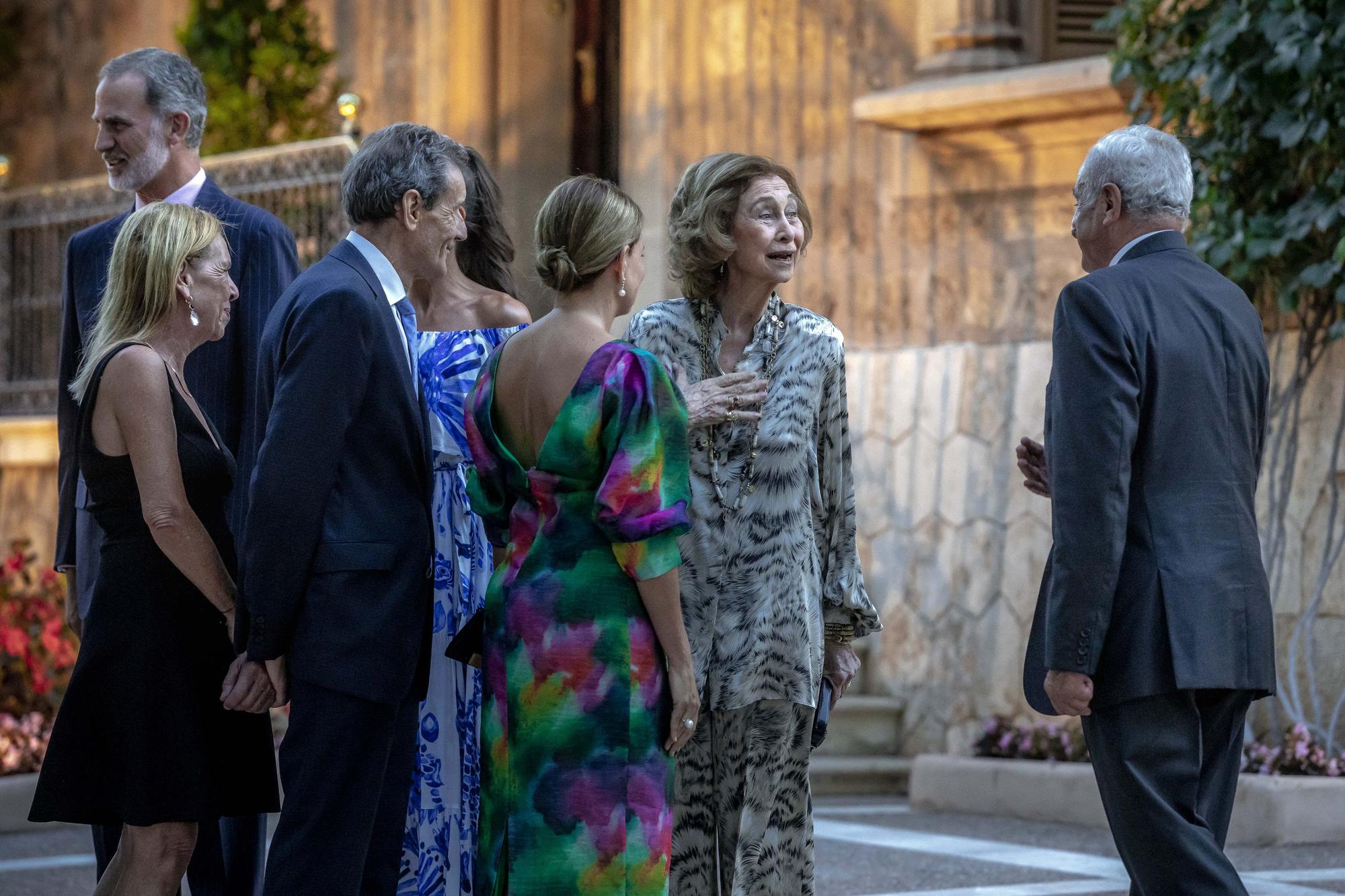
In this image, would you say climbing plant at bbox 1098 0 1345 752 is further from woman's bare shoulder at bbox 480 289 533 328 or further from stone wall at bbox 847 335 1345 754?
woman's bare shoulder at bbox 480 289 533 328

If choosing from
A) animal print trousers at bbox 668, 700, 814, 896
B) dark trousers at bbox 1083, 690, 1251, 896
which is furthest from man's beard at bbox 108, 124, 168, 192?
dark trousers at bbox 1083, 690, 1251, 896

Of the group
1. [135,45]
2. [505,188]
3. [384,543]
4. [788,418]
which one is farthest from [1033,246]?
[135,45]

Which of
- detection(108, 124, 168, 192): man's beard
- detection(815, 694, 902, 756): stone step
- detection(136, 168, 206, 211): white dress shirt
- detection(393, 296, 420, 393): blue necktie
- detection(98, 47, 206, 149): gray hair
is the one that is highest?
detection(98, 47, 206, 149): gray hair

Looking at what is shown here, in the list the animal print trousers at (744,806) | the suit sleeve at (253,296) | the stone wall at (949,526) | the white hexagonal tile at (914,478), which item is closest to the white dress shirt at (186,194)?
the suit sleeve at (253,296)

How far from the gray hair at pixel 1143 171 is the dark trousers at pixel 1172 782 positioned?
0.95m

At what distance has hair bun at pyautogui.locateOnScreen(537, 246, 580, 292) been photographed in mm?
3438

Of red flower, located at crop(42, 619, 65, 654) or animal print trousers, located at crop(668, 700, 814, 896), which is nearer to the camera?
animal print trousers, located at crop(668, 700, 814, 896)

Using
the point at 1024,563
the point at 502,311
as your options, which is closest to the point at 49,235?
the point at 1024,563

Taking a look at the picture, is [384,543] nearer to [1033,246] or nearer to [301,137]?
[1033,246]

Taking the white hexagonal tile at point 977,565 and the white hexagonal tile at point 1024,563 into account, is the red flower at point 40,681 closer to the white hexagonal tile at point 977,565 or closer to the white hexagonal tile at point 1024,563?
the white hexagonal tile at point 977,565

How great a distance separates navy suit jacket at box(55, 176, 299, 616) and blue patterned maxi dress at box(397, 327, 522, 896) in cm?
48

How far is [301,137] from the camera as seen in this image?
Result: 11.3m

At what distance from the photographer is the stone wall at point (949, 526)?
7.90 metres

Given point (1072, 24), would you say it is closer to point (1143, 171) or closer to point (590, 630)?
point (1143, 171)
